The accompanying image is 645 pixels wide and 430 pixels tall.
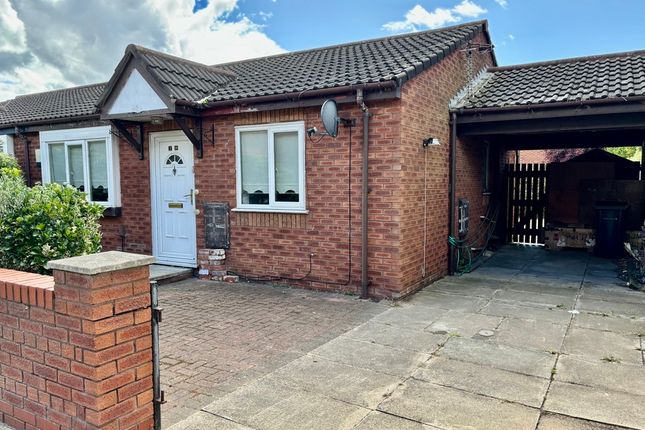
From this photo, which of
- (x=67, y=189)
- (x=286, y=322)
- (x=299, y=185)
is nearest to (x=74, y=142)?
(x=299, y=185)

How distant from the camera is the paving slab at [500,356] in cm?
439

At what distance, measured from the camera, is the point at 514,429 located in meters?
3.28

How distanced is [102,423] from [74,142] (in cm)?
899

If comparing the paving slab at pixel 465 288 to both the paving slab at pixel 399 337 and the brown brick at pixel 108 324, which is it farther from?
the brown brick at pixel 108 324

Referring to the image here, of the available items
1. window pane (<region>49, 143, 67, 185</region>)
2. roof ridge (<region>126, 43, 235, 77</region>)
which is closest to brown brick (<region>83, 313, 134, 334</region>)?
roof ridge (<region>126, 43, 235, 77</region>)

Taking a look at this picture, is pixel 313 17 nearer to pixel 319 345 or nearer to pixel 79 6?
pixel 79 6

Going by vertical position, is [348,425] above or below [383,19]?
below

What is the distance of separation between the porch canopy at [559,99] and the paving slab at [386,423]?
6398mm

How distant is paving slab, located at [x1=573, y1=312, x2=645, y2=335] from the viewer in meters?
5.59

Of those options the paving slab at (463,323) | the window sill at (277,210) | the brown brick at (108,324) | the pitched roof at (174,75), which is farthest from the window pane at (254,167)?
the brown brick at (108,324)

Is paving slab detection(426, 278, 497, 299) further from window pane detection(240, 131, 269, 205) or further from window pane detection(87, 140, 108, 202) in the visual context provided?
window pane detection(87, 140, 108, 202)

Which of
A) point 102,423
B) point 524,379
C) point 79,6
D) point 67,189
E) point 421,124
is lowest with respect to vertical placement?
point 524,379

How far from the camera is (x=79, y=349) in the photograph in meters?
2.84

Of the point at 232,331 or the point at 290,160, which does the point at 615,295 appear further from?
the point at 232,331
